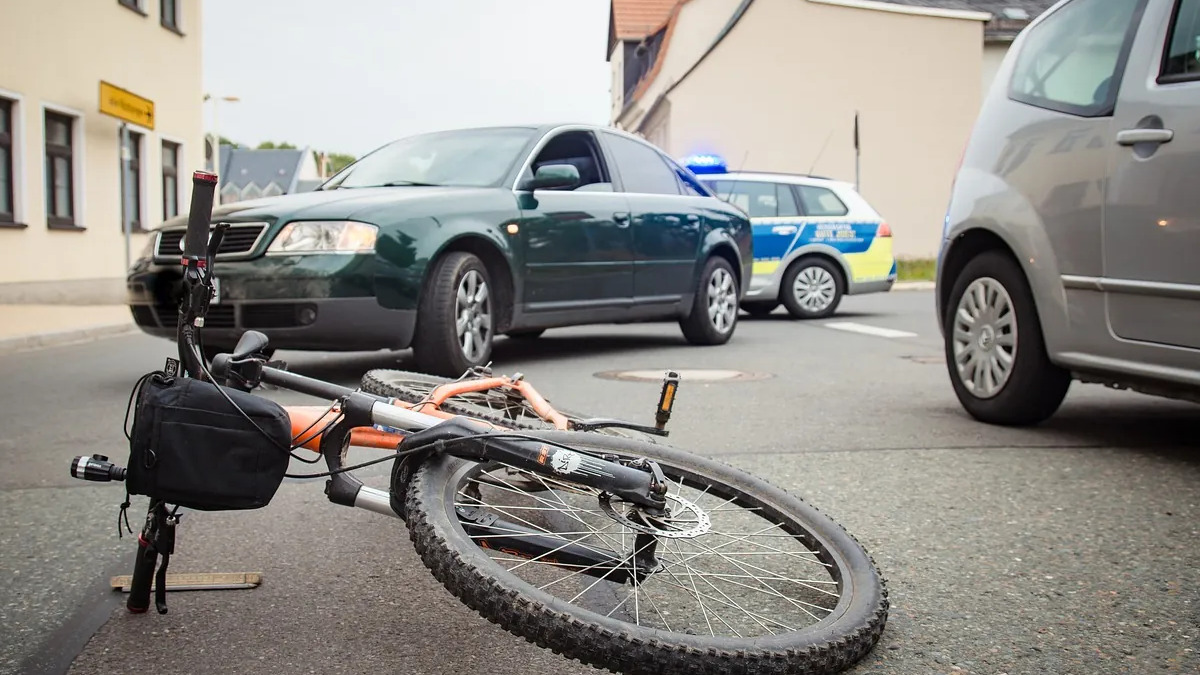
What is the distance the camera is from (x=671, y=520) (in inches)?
99.2

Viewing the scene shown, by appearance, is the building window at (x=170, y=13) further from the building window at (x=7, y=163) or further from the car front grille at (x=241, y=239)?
the car front grille at (x=241, y=239)

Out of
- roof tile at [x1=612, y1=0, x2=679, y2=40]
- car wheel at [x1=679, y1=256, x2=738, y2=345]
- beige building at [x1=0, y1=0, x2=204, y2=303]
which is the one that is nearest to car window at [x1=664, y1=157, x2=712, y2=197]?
car wheel at [x1=679, y1=256, x2=738, y2=345]

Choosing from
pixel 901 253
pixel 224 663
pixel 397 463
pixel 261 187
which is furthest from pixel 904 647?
pixel 261 187

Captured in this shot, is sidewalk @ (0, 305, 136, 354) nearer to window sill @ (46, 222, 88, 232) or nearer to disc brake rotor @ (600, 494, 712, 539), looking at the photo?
window sill @ (46, 222, 88, 232)

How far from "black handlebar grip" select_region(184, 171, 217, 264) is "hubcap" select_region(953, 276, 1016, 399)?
3.83 meters

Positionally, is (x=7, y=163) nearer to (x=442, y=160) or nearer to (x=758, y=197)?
(x=758, y=197)

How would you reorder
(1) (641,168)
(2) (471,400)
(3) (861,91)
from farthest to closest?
(3) (861,91) < (1) (641,168) < (2) (471,400)

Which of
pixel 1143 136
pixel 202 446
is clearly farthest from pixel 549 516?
pixel 1143 136

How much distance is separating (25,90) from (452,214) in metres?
13.2

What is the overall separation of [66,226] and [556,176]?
46.4ft

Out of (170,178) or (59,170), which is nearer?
(59,170)

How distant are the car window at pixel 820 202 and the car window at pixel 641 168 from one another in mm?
4931

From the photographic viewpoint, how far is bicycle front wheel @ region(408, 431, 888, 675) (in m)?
2.09

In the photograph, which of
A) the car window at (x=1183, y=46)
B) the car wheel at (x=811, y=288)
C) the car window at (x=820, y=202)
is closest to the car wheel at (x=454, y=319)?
the car window at (x=1183, y=46)
